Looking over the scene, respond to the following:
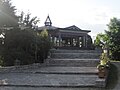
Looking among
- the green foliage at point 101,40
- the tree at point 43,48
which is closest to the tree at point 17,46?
the tree at point 43,48

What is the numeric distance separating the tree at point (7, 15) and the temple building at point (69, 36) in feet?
47.3

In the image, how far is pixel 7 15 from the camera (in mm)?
A: 23188

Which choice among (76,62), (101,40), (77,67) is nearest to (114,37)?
(101,40)

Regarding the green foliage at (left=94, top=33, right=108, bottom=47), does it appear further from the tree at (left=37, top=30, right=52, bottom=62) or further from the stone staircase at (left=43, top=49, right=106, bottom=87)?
the tree at (left=37, top=30, right=52, bottom=62)

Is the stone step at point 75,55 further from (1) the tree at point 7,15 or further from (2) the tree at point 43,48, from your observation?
(1) the tree at point 7,15

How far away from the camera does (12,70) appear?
1975 cm

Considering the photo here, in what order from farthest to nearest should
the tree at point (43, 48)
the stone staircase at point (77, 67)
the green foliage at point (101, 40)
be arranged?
the green foliage at point (101, 40), the tree at point (43, 48), the stone staircase at point (77, 67)

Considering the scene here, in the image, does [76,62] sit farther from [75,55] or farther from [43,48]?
[75,55]

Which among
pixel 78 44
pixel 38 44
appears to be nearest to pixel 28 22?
pixel 38 44

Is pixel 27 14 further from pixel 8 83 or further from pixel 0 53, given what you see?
pixel 8 83

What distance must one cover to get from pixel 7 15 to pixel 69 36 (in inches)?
756

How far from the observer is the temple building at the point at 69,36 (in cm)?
3947

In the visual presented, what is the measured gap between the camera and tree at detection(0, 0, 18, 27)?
2289 centimetres

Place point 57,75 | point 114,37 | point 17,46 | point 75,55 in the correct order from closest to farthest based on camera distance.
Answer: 1. point 57,75
2. point 17,46
3. point 75,55
4. point 114,37
